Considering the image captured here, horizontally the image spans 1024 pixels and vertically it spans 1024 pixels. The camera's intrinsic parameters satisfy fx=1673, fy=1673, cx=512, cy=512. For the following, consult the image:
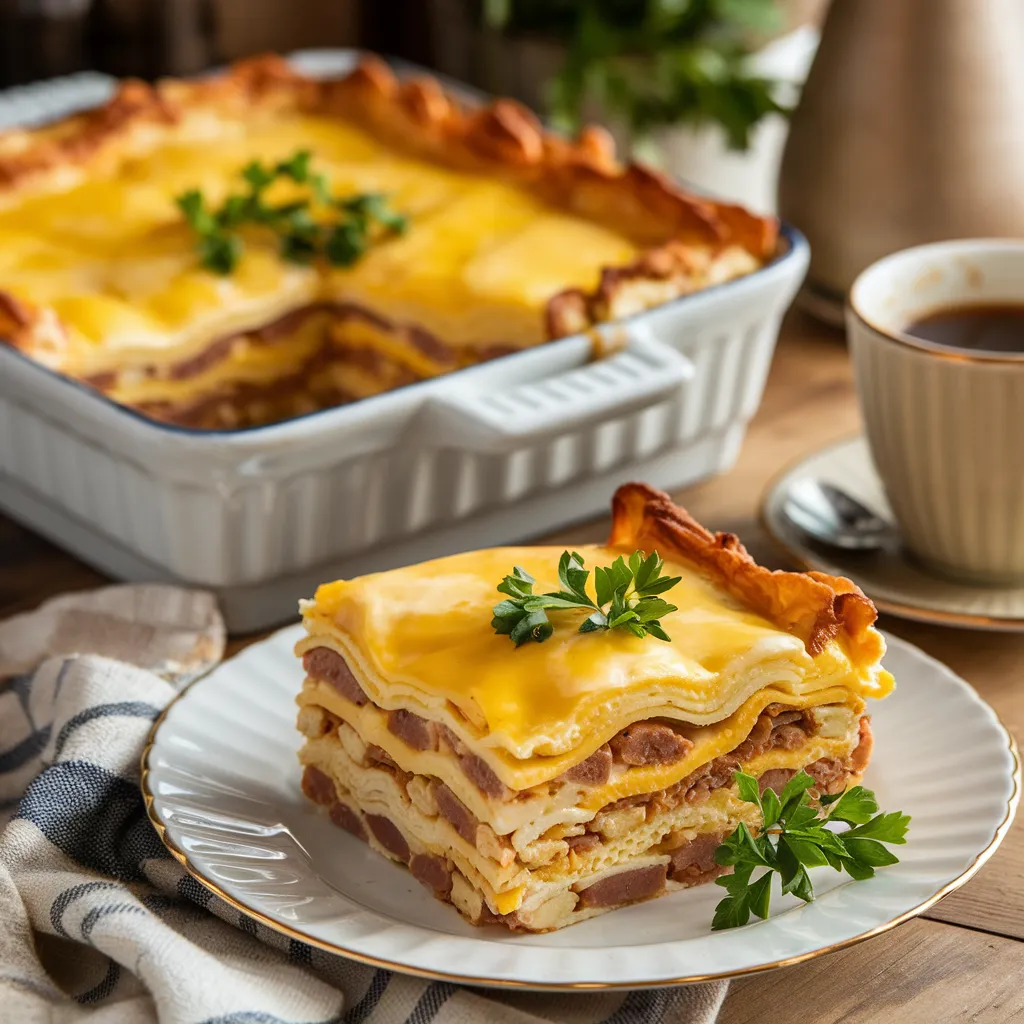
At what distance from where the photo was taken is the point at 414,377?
270 cm

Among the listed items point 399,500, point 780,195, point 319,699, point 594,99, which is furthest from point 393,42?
point 319,699

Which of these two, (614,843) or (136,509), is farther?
(136,509)

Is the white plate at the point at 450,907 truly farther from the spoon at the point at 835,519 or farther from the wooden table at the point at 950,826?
the spoon at the point at 835,519

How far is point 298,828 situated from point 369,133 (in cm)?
175

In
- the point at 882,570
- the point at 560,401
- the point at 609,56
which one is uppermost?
the point at 609,56

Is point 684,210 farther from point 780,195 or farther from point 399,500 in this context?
point 399,500

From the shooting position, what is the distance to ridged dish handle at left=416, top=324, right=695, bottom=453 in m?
2.05

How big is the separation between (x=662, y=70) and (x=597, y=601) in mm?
1879

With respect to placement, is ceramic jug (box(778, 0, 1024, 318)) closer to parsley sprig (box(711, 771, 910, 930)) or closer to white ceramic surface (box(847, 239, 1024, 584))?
white ceramic surface (box(847, 239, 1024, 584))

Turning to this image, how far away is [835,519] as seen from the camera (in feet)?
7.47

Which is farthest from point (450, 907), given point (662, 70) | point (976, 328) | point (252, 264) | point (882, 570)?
point (662, 70)

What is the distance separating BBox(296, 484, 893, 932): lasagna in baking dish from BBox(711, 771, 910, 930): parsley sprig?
0.07m

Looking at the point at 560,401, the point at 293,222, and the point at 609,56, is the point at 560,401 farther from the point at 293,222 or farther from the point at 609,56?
the point at 609,56

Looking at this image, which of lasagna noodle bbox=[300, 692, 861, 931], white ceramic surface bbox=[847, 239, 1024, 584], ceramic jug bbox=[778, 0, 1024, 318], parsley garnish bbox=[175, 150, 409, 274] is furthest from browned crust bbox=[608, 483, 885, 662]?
ceramic jug bbox=[778, 0, 1024, 318]
